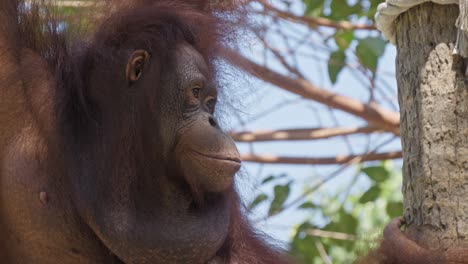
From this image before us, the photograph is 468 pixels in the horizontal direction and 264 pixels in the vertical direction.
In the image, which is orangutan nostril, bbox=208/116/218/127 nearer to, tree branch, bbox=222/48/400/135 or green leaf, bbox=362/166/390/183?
tree branch, bbox=222/48/400/135

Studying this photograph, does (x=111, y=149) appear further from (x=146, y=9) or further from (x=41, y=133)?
(x=146, y=9)

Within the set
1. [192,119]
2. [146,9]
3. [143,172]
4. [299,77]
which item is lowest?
[299,77]

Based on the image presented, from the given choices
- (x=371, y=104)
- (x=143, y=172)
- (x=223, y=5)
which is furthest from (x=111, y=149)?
(x=371, y=104)

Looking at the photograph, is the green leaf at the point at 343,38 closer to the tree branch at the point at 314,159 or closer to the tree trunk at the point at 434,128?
the tree branch at the point at 314,159

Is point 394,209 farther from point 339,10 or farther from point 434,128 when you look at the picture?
point 434,128

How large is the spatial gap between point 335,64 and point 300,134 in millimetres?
662

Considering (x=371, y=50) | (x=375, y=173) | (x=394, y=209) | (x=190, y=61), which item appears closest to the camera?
(x=190, y=61)

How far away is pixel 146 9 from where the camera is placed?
3377 mm

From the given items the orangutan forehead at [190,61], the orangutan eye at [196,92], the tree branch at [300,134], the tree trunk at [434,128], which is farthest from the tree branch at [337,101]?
the tree trunk at [434,128]

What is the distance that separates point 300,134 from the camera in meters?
5.64

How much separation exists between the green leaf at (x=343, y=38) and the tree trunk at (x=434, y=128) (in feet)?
7.21

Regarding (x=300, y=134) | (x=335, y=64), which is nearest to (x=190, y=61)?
(x=335, y=64)

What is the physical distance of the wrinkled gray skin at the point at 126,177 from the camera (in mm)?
3156

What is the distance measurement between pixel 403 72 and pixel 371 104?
2.30 metres
